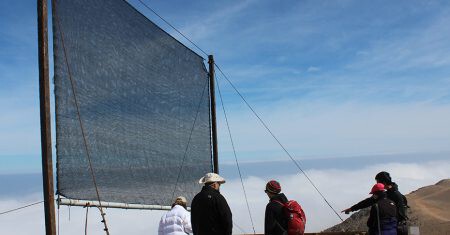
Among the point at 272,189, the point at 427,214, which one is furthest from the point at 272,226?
the point at 427,214

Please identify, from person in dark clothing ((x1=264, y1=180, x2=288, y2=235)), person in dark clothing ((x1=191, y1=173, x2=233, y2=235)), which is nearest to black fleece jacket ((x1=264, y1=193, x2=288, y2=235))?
person in dark clothing ((x1=264, y1=180, x2=288, y2=235))

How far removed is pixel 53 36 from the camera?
8.45 meters

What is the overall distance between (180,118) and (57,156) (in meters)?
5.07

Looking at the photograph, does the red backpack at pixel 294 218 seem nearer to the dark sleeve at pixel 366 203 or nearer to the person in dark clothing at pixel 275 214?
the person in dark clothing at pixel 275 214

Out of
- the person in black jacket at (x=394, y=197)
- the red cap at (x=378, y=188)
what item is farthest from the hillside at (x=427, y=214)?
the red cap at (x=378, y=188)

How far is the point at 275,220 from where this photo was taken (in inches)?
275

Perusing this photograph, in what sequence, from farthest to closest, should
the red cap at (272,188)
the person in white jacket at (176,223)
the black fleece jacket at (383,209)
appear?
1. the black fleece jacket at (383,209)
2. the person in white jacket at (176,223)
3. the red cap at (272,188)

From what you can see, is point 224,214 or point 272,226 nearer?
point 224,214

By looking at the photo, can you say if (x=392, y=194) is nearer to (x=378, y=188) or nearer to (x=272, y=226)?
(x=378, y=188)

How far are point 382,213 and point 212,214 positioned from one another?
9.14ft

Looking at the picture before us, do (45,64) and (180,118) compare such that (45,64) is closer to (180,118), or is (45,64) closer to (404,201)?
(180,118)

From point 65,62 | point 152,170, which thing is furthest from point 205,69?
point 65,62

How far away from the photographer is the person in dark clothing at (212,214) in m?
6.84

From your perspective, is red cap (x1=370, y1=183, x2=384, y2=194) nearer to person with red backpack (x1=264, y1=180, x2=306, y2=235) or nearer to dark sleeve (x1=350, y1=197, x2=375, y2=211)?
dark sleeve (x1=350, y1=197, x2=375, y2=211)
